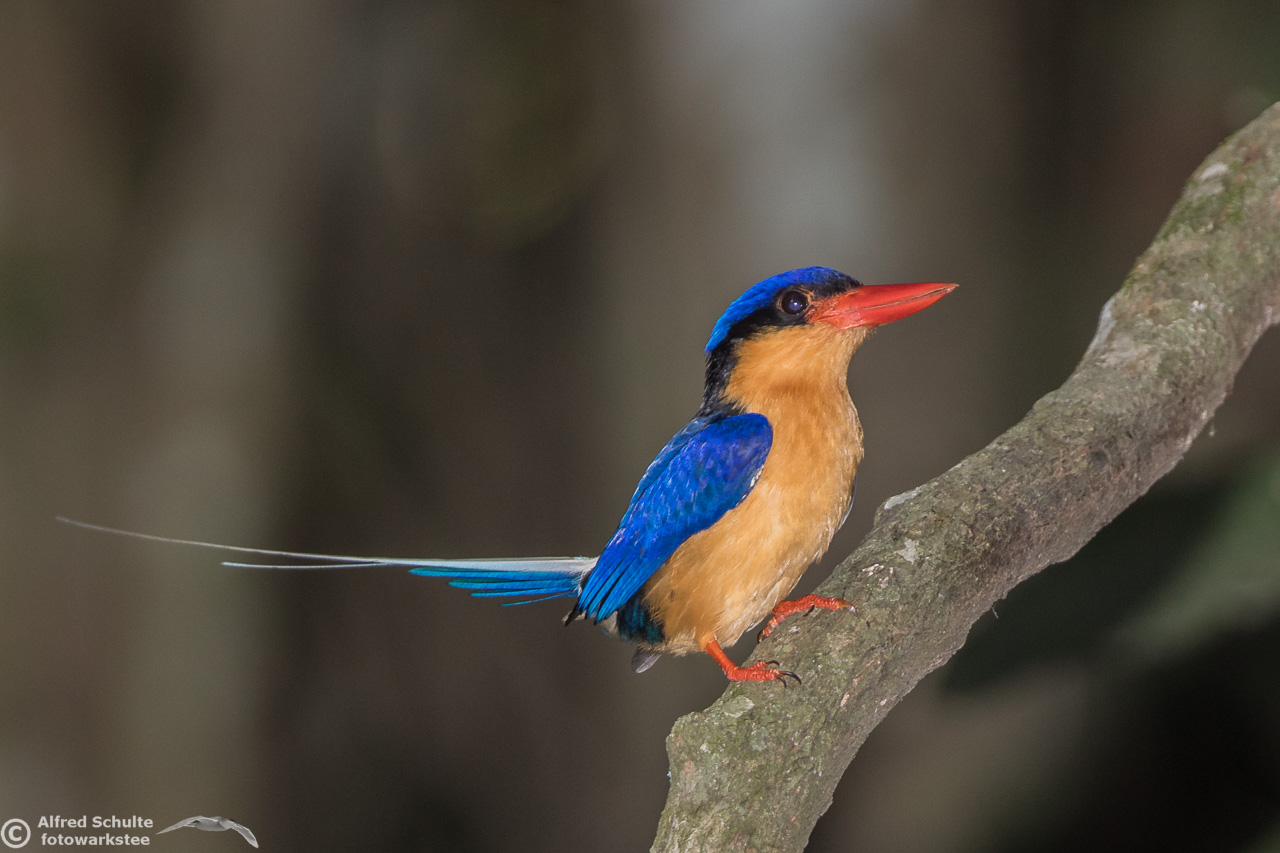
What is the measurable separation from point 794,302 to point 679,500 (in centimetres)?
50

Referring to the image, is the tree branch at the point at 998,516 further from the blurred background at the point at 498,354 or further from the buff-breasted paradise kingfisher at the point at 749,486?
the blurred background at the point at 498,354

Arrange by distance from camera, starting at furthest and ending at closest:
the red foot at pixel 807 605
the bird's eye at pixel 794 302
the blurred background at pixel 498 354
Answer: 1. the blurred background at pixel 498 354
2. the bird's eye at pixel 794 302
3. the red foot at pixel 807 605

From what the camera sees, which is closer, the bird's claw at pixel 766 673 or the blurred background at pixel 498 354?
the bird's claw at pixel 766 673

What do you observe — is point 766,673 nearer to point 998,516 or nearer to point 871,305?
point 998,516

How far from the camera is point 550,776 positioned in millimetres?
4266

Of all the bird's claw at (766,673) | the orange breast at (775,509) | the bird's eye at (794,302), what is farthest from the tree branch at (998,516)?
the bird's eye at (794,302)

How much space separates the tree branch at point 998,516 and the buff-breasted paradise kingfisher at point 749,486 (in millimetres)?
155

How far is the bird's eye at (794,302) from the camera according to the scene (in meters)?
2.17

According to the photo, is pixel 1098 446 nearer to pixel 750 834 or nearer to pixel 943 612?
pixel 943 612

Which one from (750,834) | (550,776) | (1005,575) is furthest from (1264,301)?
(550,776)

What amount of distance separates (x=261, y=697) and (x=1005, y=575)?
2.79 m

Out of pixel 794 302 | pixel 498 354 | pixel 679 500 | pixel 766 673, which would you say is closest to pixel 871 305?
pixel 794 302

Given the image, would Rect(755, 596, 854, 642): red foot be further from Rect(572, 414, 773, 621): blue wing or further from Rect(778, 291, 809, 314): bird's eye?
Rect(778, 291, 809, 314): bird's eye

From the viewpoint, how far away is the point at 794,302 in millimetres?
2178
